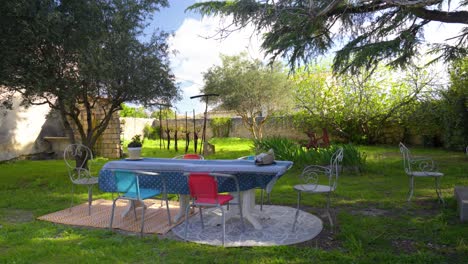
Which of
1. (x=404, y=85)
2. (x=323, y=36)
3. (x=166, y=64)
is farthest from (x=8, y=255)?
(x=404, y=85)

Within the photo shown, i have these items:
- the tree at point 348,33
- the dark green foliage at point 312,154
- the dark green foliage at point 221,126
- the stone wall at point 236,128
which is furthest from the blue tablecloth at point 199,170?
the dark green foliage at point 221,126

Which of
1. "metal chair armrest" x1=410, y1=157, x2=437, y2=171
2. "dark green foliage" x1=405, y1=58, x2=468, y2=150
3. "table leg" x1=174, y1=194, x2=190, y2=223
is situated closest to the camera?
"table leg" x1=174, y1=194, x2=190, y2=223

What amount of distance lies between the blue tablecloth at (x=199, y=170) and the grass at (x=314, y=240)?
62cm

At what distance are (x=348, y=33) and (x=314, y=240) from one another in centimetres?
372

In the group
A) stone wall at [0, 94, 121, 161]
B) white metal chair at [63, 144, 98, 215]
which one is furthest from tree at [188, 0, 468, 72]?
stone wall at [0, 94, 121, 161]

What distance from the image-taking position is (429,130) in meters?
11.1

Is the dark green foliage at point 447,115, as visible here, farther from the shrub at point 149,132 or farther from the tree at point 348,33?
the shrub at point 149,132

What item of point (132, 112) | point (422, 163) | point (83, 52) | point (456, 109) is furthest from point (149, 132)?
point (422, 163)

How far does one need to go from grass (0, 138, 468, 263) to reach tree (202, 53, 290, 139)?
25.1 ft

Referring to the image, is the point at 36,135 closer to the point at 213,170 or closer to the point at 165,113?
the point at 165,113

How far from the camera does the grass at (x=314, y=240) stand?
9.46ft

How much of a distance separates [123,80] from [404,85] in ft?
30.8

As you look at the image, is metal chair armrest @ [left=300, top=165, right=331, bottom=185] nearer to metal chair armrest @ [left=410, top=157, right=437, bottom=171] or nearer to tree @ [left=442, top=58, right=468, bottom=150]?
metal chair armrest @ [left=410, top=157, right=437, bottom=171]

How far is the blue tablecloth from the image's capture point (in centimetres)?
353
